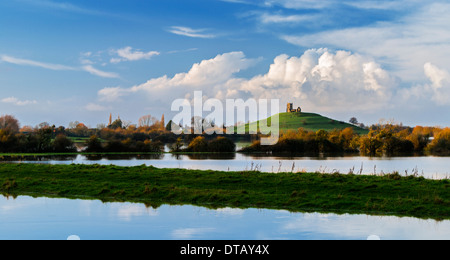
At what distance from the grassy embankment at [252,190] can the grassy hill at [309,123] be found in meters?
124

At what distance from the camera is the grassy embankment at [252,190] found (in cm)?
2055

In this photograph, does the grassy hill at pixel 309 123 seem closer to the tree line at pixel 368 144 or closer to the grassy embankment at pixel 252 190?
the tree line at pixel 368 144

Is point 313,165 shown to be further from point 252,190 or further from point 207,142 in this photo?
point 207,142

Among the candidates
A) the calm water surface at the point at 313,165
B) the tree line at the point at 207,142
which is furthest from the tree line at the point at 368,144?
the calm water surface at the point at 313,165

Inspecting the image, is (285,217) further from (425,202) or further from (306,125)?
(306,125)

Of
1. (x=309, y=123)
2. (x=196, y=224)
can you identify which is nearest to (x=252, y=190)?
(x=196, y=224)

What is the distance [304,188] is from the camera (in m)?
24.9

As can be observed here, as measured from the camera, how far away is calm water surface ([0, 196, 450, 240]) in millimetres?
14797

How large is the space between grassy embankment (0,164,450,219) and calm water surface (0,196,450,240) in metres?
1.77

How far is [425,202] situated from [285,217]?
6.66 meters
